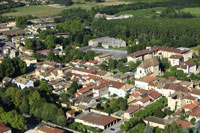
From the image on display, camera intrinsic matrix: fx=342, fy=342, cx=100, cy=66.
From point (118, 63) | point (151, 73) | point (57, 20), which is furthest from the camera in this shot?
point (57, 20)

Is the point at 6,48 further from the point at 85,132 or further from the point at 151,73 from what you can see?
the point at 85,132

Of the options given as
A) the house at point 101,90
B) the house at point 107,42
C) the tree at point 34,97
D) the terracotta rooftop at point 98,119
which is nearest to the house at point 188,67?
the house at point 101,90

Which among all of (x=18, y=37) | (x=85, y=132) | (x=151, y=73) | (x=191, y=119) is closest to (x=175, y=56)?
(x=151, y=73)

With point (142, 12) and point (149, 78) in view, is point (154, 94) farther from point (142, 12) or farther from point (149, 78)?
point (142, 12)

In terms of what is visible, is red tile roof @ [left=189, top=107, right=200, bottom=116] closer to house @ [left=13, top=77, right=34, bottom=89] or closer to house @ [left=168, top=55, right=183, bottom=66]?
house @ [left=168, top=55, right=183, bottom=66]

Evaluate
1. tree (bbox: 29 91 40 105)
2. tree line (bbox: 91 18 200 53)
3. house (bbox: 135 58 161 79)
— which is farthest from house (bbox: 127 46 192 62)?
tree (bbox: 29 91 40 105)

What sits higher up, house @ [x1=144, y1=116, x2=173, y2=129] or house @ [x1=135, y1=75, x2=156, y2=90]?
house @ [x1=135, y1=75, x2=156, y2=90]
